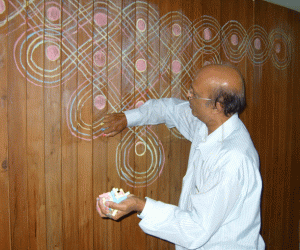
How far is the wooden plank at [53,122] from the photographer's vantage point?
4.57 feet

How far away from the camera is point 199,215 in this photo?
109cm

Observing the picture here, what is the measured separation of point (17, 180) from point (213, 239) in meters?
1.03

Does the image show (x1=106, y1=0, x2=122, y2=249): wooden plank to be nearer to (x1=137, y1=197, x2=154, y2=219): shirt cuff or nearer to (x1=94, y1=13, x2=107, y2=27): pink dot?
(x1=94, y1=13, x2=107, y2=27): pink dot

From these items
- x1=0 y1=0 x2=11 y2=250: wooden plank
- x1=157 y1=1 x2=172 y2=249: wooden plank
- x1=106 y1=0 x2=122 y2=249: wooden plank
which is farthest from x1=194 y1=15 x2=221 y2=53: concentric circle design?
x1=0 y1=0 x2=11 y2=250: wooden plank

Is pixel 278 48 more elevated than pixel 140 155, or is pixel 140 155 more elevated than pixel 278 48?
pixel 278 48

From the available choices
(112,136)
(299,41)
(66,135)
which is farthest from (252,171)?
(299,41)

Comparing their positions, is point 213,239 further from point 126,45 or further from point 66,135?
point 126,45

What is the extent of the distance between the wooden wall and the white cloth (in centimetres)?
55

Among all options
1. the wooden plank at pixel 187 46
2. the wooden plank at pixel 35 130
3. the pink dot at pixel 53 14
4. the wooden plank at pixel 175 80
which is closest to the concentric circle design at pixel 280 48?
the wooden plank at pixel 187 46

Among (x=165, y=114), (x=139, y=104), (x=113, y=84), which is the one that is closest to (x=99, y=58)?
(x=113, y=84)

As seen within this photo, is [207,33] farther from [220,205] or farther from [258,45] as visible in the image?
[220,205]

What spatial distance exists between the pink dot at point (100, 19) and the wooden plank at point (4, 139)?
47cm

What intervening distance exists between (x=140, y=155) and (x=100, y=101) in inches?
17.5

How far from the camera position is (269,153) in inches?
88.5
